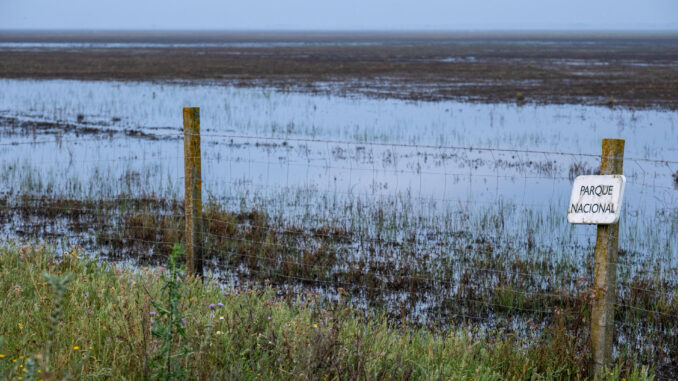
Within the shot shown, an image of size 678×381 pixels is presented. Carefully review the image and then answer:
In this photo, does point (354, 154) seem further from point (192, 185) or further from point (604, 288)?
point (604, 288)

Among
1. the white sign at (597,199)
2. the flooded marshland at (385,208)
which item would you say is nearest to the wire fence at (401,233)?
the flooded marshland at (385,208)

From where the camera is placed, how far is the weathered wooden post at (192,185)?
745 cm

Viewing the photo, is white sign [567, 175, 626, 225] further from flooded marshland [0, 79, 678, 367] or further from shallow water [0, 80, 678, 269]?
shallow water [0, 80, 678, 269]

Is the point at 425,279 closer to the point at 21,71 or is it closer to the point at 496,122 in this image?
the point at 496,122

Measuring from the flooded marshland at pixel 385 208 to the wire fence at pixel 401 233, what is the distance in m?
0.03

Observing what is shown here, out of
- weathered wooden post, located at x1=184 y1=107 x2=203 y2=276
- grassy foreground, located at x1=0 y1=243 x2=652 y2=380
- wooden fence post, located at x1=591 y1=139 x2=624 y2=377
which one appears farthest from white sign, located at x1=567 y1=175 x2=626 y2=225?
weathered wooden post, located at x1=184 y1=107 x2=203 y2=276

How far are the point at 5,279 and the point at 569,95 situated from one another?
28.5 m

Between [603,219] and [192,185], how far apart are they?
156 inches

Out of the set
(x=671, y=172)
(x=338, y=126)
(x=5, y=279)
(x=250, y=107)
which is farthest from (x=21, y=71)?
(x=5, y=279)

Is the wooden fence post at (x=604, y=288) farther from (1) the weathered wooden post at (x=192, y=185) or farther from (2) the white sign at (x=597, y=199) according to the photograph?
(1) the weathered wooden post at (x=192, y=185)

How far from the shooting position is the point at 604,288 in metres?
5.45

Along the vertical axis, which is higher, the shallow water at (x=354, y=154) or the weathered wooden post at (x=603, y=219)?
the weathered wooden post at (x=603, y=219)

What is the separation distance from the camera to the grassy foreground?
4.29m

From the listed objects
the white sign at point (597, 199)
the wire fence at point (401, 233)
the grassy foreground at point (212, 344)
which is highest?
the white sign at point (597, 199)
